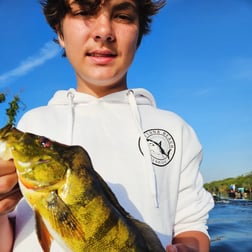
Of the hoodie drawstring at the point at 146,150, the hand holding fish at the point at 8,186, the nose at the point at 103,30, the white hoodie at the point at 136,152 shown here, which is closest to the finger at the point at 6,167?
the hand holding fish at the point at 8,186

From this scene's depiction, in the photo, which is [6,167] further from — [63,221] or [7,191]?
[63,221]

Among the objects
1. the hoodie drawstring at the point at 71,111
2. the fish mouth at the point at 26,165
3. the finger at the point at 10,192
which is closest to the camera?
the fish mouth at the point at 26,165

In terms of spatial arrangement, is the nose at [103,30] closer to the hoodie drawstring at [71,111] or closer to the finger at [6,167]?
the hoodie drawstring at [71,111]

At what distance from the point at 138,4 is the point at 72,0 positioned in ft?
2.10

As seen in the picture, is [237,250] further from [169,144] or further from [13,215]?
[13,215]

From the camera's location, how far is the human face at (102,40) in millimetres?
3307

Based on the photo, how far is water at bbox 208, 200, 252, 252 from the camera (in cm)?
1205

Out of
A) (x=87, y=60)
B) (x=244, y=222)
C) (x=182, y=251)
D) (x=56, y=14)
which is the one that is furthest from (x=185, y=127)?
(x=244, y=222)

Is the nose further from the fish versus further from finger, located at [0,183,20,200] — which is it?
finger, located at [0,183,20,200]

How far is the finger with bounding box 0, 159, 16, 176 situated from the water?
1004 cm

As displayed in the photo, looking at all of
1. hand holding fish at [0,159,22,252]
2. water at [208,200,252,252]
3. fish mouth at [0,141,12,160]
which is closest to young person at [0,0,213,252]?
hand holding fish at [0,159,22,252]

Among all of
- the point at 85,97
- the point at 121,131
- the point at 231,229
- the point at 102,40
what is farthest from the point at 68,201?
the point at 231,229

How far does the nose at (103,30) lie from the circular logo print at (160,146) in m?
0.90

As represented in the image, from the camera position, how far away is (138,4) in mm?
3805
